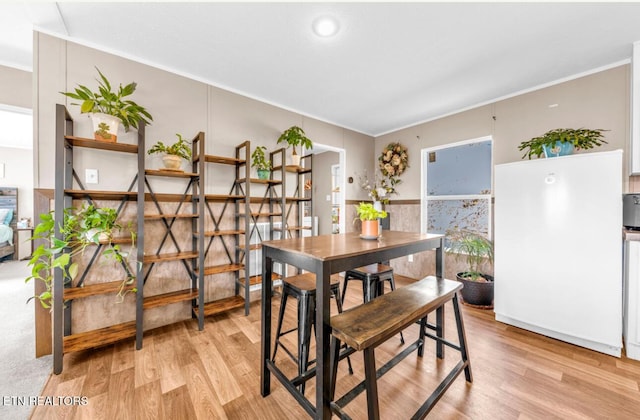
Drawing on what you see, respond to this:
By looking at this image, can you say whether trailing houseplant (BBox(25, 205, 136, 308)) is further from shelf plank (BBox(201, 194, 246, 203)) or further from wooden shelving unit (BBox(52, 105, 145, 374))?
shelf plank (BBox(201, 194, 246, 203))

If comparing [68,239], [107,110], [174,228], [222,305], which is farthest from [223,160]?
[222,305]

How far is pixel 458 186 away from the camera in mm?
3475

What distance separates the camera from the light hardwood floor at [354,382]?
138 centimetres

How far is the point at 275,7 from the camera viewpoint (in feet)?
5.36

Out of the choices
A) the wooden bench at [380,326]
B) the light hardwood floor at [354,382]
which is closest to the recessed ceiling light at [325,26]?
the wooden bench at [380,326]

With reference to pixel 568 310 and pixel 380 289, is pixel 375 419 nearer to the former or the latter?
pixel 380 289

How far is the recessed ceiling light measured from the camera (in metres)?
1.74

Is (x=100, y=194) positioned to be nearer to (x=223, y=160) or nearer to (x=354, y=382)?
A: (x=223, y=160)

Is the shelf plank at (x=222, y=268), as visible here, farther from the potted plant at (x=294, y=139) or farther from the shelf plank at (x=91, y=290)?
the potted plant at (x=294, y=139)

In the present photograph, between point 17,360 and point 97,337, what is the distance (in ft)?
1.85

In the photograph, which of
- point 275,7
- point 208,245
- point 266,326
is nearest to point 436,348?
point 266,326

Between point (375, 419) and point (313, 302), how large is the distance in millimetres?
609

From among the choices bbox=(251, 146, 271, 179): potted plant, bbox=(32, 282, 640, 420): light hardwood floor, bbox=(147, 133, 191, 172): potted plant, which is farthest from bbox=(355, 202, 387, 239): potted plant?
bbox=(147, 133, 191, 172): potted plant

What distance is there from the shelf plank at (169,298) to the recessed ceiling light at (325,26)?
261 cm
